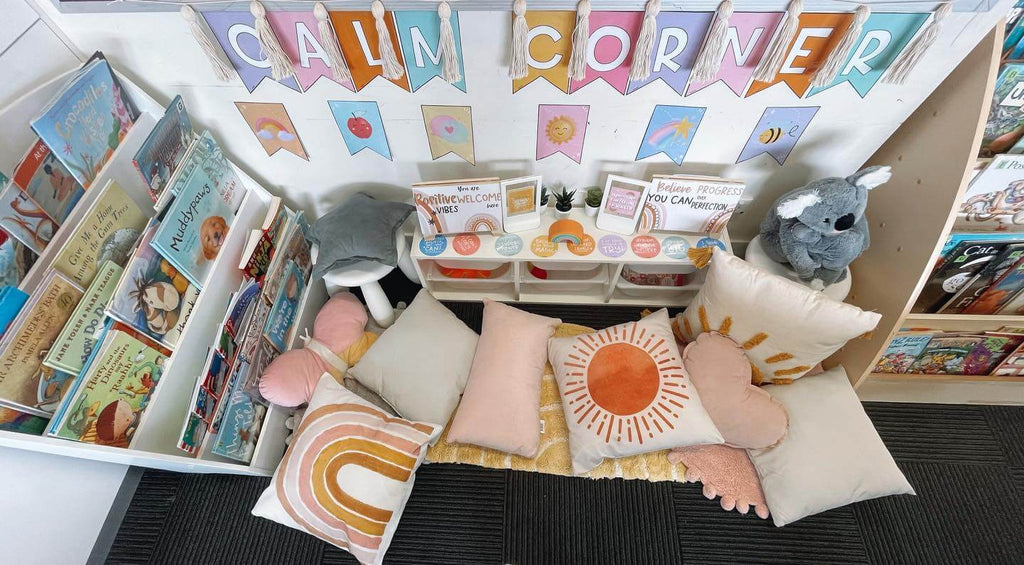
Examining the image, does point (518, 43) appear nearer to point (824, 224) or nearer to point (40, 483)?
point (824, 224)

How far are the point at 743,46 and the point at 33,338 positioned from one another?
5.02ft

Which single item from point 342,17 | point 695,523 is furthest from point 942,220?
point 342,17

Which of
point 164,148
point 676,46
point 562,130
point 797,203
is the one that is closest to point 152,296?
point 164,148

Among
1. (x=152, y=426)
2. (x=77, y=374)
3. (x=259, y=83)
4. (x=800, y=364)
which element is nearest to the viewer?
(x=77, y=374)

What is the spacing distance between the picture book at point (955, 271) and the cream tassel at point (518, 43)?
1.20m

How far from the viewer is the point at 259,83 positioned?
1.16 m

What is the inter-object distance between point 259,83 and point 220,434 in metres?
0.90

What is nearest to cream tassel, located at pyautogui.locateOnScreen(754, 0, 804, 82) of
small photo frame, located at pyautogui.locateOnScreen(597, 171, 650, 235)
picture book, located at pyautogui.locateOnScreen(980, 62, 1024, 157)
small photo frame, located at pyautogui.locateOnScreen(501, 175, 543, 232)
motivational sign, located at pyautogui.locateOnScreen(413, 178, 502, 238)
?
small photo frame, located at pyautogui.locateOnScreen(597, 171, 650, 235)

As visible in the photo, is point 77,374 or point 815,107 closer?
point 77,374

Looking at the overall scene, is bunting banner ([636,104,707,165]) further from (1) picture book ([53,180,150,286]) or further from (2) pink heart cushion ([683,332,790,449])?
(1) picture book ([53,180,150,286])

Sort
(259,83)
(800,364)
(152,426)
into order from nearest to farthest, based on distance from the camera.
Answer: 1. (152,426)
2. (259,83)
3. (800,364)

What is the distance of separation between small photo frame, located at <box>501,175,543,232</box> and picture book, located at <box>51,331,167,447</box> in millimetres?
947

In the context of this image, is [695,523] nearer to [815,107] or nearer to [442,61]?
[815,107]

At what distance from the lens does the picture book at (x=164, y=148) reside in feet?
3.30
